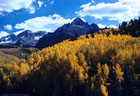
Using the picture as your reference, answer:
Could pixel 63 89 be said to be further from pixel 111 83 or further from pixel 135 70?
pixel 135 70

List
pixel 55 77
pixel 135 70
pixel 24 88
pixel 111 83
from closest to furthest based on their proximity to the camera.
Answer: pixel 111 83 < pixel 135 70 < pixel 55 77 < pixel 24 88

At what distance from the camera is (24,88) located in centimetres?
11325

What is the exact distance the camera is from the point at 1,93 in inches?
4476

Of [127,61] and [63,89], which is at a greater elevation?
[127,61]

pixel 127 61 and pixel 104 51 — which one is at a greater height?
pixel 104 51

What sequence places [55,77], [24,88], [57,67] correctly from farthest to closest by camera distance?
[24,88] < [57,67] < [55,77]

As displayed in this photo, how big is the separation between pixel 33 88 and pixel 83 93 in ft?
103

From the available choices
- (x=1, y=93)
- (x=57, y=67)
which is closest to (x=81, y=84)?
(x=57, y=67)

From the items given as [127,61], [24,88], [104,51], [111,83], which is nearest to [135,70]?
[127,61]

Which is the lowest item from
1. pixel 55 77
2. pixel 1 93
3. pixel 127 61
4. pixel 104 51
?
pixel 1 93

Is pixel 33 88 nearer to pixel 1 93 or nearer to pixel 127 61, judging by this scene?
pixel 1 93

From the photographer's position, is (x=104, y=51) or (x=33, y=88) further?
(x=104, y=51)

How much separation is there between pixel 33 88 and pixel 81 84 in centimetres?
3009

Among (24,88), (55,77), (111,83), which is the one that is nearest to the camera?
(111,83)
